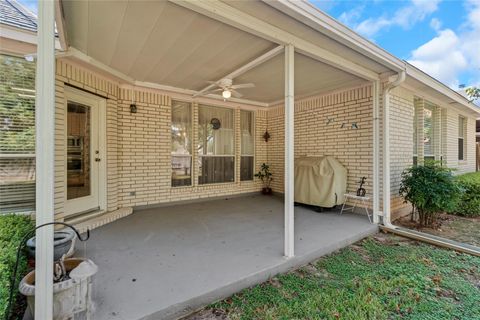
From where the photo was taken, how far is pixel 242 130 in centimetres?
652

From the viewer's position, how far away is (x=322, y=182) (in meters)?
4.74

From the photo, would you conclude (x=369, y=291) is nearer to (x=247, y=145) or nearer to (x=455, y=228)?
(x=455, y=228)

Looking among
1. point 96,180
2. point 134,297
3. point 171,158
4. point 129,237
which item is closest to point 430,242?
point 134,297

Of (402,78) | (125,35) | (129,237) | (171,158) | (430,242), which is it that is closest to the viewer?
(125,35)

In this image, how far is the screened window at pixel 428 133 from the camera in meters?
5.77

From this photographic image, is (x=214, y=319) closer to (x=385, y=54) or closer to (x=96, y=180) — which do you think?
(x=96, y=180)

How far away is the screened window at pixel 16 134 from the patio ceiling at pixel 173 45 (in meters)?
0.78

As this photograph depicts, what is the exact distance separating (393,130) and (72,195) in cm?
599

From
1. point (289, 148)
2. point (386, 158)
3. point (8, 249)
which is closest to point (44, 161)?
point (8, 249)

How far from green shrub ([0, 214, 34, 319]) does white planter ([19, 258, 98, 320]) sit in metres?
0.10

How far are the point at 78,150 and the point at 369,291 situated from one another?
→ 14.9 ft

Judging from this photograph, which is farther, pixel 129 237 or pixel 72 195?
pixel 72 195

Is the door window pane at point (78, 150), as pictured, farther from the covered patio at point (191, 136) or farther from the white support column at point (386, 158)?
the white support column at point (386, 158)

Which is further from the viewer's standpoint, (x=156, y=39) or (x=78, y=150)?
(x=78, y=150)
